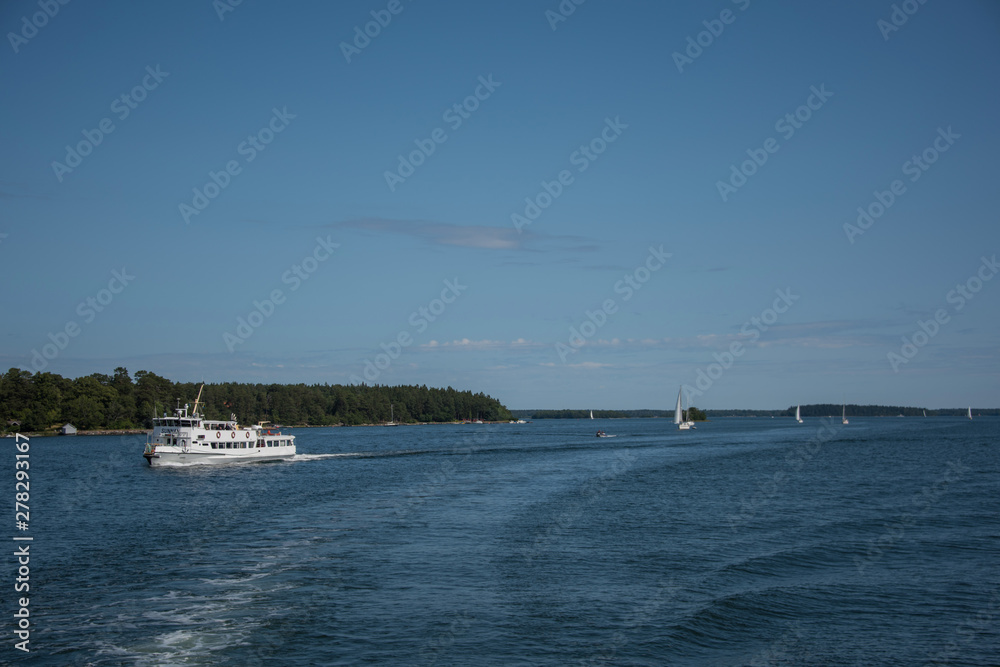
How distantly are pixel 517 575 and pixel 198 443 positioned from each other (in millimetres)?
66246

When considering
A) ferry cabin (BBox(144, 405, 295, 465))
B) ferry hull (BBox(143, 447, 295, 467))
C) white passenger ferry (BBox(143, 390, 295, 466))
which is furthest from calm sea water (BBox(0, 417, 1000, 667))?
ferry cabin (BBox(144, 405, 295, 465))

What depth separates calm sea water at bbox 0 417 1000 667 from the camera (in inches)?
790

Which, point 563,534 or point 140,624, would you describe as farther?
point 563,534

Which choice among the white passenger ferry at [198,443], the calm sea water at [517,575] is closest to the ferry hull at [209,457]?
the white passenger ferry at [198,443]

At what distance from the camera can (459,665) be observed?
18625 millimetres

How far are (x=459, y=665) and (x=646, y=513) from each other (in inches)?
1049

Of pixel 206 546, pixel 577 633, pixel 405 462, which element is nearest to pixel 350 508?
pixel 206 546

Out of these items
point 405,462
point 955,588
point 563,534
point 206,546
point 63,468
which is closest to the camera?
point 955,588

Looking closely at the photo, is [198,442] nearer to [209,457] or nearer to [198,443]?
[198,443]

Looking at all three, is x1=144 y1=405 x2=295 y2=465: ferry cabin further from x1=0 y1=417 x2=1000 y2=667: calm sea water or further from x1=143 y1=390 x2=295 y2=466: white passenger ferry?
x1=0 y1=417 x2=1000 y2=667: calm sea water

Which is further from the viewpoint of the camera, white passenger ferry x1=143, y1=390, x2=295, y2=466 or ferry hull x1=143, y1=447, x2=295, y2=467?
white passenger ferry x1=143, y1=390, x2=295, y2=466

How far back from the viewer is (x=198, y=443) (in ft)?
273

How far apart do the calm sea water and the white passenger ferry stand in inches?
938

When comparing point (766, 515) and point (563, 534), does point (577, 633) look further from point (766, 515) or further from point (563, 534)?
point (766, 515)
